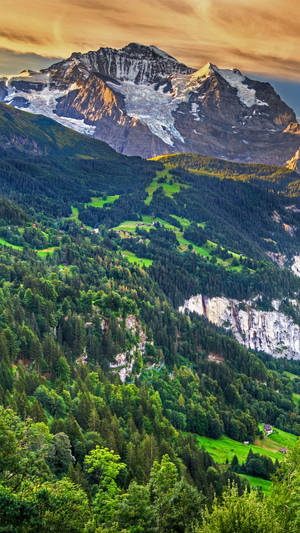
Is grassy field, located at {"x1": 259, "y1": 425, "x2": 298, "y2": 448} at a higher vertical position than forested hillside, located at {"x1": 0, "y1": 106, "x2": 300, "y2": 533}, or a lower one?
lower

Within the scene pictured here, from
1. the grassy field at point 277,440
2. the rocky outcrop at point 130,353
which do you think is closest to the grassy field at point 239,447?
the grassy field at point 277,440

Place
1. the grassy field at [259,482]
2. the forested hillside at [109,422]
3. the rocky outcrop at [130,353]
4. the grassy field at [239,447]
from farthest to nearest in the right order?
the rocky outcrop at [130,353] → the grassy field at [239,447] → the grassy field at [259,482] → the forested hillside at [109,422]

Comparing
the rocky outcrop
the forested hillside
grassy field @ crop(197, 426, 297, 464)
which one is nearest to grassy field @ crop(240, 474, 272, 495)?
the forested hillside

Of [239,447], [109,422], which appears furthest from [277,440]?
[109,422]

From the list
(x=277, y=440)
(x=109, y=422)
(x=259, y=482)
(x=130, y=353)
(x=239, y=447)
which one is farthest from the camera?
(x=130, y=353)

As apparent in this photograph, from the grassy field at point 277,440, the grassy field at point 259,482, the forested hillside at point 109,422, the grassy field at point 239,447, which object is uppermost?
the forested hillside at point 109,422

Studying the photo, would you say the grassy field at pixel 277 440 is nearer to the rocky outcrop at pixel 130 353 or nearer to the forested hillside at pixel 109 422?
the forested hillside at pixel 109 422

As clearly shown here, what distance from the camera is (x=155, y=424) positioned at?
118500 millimetres

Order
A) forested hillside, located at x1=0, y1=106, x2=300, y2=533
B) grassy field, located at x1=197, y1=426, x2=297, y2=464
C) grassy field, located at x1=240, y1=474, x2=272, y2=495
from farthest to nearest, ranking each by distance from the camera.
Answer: grassy field, located at x1=197, y1=426, x2=297, y2=464 < grassy field, located at x1=240, y1=474, x2=272, y2=495 < forested hillside, located at x1=0, y1=106, x2=300, y2=533

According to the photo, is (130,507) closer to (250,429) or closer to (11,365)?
(11,365)

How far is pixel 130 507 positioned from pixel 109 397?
6430cm

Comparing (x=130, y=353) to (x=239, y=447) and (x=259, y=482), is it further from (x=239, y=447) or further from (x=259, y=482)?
(x=259, y=482)

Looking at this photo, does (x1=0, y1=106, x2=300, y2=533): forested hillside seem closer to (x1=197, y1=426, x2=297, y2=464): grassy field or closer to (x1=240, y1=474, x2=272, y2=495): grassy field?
(x1=240, y1=474, x2=272, y2=495): grassy field

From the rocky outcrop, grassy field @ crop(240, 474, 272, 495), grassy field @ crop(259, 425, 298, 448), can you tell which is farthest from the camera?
the rocky outcrop
